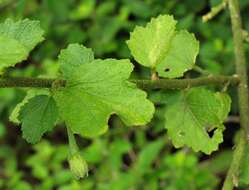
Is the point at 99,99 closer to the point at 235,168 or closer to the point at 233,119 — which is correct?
the point at 235,168

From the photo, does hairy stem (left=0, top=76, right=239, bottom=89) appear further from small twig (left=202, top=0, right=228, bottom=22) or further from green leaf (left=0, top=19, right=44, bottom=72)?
small twig (left=202, top=0, right=228, bottom=22)

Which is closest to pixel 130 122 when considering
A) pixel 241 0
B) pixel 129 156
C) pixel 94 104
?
pixel 94 104

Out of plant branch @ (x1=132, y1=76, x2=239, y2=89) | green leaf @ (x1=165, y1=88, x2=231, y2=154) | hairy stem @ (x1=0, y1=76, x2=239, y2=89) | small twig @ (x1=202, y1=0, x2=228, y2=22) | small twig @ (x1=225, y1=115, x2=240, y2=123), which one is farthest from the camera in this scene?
small twig @ (x1=225, y1=115, x2=240, y2=123)

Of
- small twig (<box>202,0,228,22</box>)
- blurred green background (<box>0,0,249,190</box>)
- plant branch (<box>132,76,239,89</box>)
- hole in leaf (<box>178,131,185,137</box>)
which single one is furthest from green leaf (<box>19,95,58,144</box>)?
blurred green background (<box>0,0,249,190</box>)

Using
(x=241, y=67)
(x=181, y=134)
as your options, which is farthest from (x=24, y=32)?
(x=241, y=67)

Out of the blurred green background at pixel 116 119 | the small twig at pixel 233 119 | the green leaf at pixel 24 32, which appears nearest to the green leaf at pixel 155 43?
the green leaf at pixel 24 32

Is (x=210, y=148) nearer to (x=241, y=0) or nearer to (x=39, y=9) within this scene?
(x=241, y=0)
